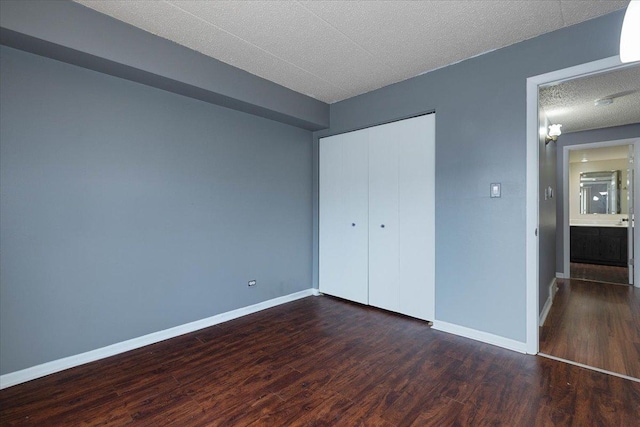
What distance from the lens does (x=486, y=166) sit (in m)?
2.70

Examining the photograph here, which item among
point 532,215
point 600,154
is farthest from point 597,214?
point 532,215

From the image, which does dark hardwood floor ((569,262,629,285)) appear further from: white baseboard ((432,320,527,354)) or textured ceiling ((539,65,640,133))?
white baseboard ((432,320,527,354))

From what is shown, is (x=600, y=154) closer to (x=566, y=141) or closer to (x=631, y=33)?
(x=566, y=141)

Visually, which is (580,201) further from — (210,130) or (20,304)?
(20,304)

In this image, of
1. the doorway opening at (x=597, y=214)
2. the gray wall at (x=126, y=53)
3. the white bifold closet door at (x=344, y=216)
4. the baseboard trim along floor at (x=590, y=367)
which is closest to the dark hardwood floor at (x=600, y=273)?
the doorway opening at (x=597, y=214)

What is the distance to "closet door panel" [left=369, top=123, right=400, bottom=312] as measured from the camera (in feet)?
11.2

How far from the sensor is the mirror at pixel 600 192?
6.27m

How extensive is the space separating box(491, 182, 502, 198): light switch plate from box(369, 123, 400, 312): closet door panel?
98 centimetres

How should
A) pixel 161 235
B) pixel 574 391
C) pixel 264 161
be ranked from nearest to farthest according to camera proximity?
pixel 574 391 → pixel 161 235 → pixel 264 161

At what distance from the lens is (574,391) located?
1964 mm

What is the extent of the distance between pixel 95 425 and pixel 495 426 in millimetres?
2227

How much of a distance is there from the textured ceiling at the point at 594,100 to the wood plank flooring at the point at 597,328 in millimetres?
2185

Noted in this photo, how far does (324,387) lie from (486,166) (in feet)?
7.40

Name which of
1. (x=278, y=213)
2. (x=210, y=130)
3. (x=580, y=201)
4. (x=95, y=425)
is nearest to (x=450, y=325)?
(x=278, y=213)
